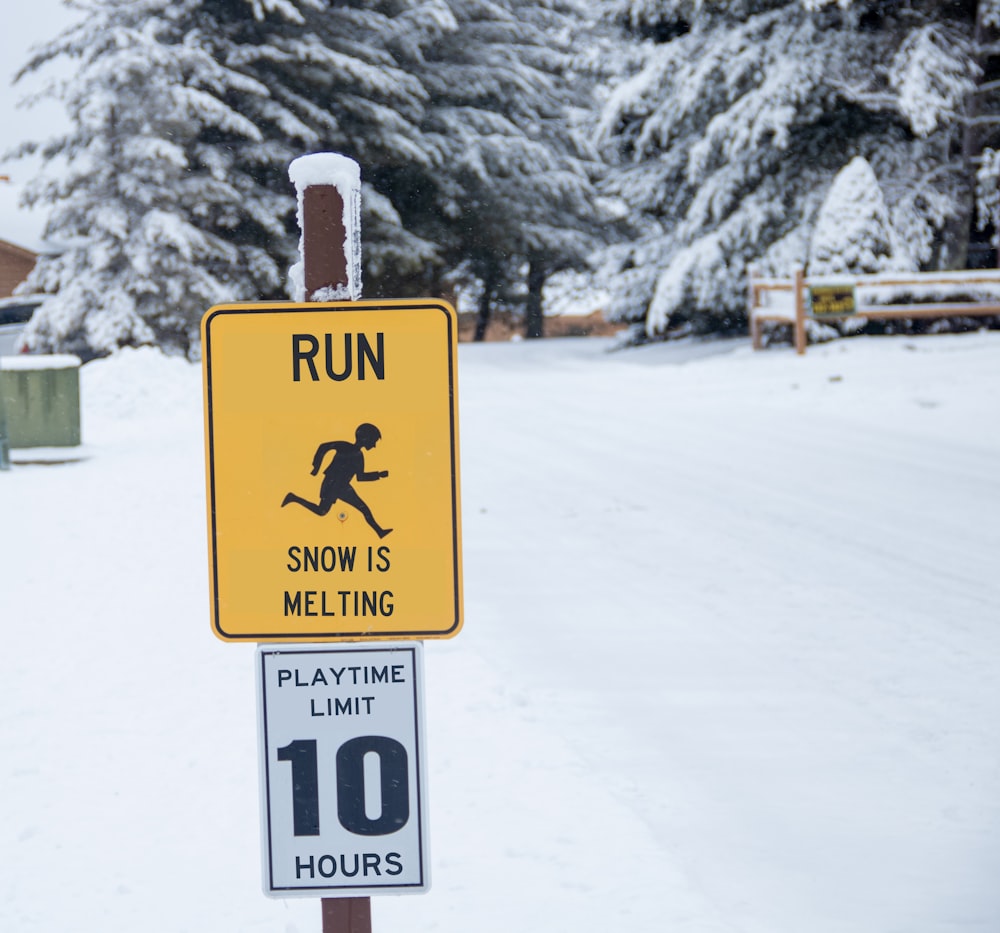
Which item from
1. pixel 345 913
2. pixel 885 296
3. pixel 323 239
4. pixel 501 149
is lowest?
pixel 345 913

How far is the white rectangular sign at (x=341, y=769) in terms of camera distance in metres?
2.28

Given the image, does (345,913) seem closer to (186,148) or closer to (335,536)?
(335,536)

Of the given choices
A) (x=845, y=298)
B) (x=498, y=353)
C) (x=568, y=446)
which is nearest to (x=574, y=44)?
(x=498, y=353)

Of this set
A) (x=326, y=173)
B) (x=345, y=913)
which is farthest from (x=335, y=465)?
(x=345, y=913)

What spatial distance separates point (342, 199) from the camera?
7.39 ft

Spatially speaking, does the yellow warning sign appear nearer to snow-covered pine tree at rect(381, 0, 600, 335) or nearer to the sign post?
the sign post

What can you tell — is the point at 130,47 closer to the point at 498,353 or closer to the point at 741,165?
the point at 498,353

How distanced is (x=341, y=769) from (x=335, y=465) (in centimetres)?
54

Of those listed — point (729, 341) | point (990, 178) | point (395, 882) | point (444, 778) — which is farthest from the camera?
point (729, 341)

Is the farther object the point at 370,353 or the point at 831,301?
the point at 831,301

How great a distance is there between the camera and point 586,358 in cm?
2675

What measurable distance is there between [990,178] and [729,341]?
6.31 metres

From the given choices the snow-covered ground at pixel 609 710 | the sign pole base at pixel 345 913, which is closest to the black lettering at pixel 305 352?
the sign pole base at pixel 345 913

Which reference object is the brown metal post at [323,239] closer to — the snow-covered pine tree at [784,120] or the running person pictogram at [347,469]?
the running person pictogram at [347,469]
